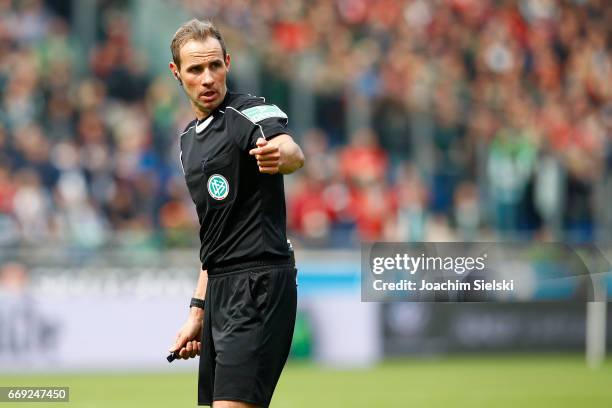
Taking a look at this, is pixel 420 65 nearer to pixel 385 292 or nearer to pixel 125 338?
pixel 385 292

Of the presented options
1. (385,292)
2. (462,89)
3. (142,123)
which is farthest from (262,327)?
(462,89)

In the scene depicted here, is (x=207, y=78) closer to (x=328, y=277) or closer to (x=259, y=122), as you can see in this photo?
(x=259, y=122)

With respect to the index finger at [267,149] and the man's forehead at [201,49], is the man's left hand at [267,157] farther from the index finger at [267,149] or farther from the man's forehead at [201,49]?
the man's forehead at [201,49]

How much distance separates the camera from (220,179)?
18.2 ft

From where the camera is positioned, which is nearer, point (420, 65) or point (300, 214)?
point (300, 214)

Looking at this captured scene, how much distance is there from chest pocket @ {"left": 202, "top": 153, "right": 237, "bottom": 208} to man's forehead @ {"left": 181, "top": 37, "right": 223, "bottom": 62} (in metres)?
0.46

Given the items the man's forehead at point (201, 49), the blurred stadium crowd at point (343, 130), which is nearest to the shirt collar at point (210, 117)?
the man's forehead at point (201, 49)

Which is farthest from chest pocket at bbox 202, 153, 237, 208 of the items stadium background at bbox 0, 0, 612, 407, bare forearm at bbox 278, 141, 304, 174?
stadium background at bbox 0, 0, 612, 407

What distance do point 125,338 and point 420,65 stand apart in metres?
6.85

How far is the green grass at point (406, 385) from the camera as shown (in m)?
11.8

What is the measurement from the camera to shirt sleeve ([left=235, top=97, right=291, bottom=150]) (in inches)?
210

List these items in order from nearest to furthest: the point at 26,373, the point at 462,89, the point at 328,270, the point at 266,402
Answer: the point at 266,402 < the point at 26,373 < the point at 328,270 < the point at 462,89

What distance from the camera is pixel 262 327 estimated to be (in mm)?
5520

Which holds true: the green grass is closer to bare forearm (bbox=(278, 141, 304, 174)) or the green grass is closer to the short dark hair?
the short dark hair
